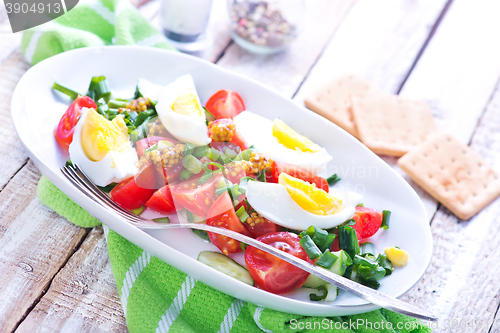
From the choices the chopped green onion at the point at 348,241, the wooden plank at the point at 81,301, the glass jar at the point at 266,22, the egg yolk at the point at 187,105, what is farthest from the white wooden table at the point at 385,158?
the egg yolk at the point at 187,105

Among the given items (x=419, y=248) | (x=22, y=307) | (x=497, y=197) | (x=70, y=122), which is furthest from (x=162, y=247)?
(x=497, y=197)

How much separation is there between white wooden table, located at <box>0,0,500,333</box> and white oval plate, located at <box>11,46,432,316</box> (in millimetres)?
212

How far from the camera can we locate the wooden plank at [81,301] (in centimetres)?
127

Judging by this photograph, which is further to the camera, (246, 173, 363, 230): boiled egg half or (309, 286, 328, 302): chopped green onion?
(246, 173, 363, 230): boiled egg half

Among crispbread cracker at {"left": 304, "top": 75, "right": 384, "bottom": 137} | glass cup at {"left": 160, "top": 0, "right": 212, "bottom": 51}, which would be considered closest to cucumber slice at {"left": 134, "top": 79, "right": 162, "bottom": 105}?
glass cup at {"left": 160, "top": 0, "right": 212, "bottom": 51}

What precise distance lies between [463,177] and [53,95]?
5.63 ft

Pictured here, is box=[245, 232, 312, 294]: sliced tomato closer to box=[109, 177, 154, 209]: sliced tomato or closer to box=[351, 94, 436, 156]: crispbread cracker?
box=[109, 177, 154, 209]: sliced tomato

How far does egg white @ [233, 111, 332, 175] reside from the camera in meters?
1.56

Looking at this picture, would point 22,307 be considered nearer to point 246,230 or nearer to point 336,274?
point 246,230

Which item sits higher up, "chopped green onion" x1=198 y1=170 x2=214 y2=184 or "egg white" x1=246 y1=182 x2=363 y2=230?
"egg white" x1=246 y1=182 x2=363 y2=230

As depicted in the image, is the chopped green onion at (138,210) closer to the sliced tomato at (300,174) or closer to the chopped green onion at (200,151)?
the chopped green onion at (200,151)

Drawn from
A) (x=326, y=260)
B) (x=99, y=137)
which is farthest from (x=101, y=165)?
(x=326, y=260)

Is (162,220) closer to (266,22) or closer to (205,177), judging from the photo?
(205,177)

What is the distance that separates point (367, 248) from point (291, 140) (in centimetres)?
48
